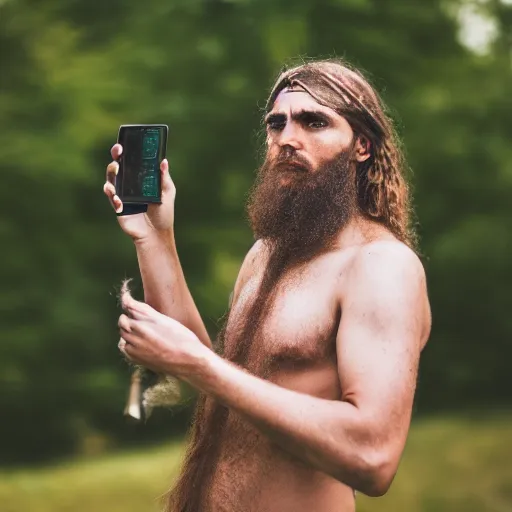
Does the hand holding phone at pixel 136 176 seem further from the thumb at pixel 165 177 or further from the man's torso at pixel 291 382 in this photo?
the man's torso at pixel 291 382

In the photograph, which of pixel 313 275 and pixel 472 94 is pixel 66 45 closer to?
pixel 472 94

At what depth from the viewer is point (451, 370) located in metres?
11.6

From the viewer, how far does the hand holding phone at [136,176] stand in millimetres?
2865

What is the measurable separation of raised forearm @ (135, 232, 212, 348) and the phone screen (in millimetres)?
132

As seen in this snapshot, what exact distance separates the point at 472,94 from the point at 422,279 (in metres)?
7.97

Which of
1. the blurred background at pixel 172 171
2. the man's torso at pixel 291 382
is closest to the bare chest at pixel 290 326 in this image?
the man's torso at pixel 291 382

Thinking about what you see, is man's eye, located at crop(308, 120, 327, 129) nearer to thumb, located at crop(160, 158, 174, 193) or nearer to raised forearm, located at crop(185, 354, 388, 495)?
thumb, located at crop(160, 158, 174, 193)

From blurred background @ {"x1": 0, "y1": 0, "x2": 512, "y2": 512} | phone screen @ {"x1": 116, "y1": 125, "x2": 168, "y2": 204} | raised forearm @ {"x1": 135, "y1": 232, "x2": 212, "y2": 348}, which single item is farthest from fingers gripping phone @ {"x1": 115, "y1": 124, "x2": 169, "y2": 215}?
blurred background @ {"x1": 0, "y1": 0, "x2": 512, "y2": 512}

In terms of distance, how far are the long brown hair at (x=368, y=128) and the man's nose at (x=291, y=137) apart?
0.09 meters

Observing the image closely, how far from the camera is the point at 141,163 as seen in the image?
2.87m

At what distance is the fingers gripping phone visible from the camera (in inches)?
113

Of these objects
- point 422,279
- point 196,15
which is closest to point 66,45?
point 196,15

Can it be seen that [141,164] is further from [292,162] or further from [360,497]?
[360,497]

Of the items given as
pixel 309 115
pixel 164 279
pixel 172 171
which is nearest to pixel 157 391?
pixel 164 279
